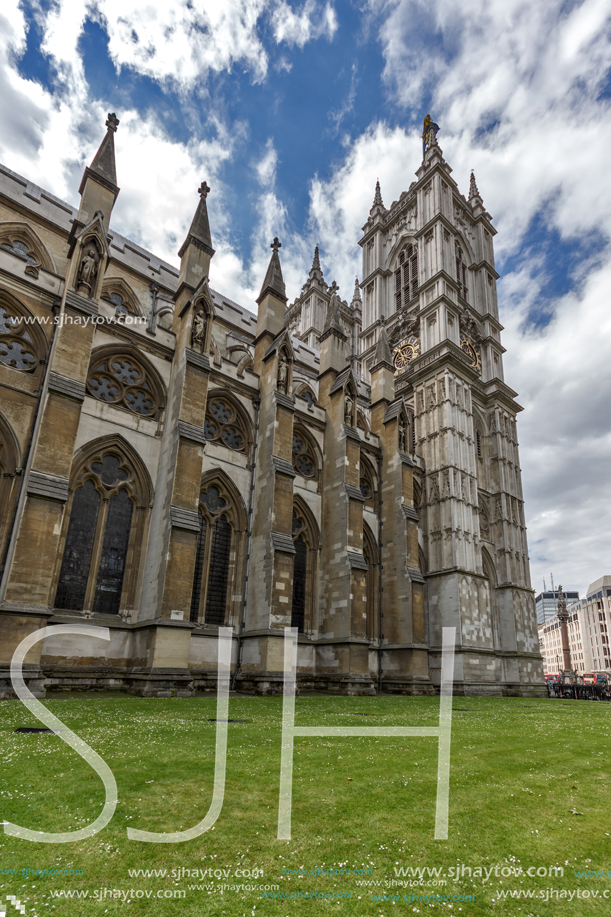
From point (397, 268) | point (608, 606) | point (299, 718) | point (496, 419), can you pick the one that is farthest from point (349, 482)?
point (608, 606)

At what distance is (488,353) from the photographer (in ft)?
118

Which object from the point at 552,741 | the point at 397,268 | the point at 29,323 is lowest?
the point at 552,741

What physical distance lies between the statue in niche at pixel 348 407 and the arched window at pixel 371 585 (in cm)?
525

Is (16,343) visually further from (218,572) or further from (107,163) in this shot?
(218,572)

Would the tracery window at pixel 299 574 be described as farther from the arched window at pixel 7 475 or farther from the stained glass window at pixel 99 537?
the arched window at pixel 7 475

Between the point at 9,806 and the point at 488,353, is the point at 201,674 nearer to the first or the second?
the point at 9,806

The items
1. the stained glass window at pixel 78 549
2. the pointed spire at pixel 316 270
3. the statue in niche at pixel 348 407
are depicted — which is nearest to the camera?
the stained glass window at pixel 78 549

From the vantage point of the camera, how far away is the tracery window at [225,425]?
19953mm

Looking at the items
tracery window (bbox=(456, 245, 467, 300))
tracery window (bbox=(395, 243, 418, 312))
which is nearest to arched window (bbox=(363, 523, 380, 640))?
tracery window (bbox=(395, 243, 418, 312))

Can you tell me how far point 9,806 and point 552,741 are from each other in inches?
348

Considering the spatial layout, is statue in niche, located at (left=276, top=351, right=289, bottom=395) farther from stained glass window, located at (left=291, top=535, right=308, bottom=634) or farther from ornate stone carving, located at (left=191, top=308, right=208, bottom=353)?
stained glass window, located at (left=291, top=535, right=308, bottom=634)

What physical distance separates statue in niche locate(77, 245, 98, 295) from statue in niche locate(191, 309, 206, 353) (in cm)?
363

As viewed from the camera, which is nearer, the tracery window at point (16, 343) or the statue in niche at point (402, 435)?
the tracery window at point (16, 343)

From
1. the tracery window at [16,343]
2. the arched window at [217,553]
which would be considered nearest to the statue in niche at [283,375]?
the arched window at [217,553]
